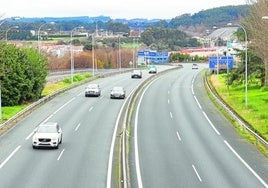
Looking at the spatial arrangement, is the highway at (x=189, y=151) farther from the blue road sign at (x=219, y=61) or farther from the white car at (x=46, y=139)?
the blue road sign at (x=219, y=61)

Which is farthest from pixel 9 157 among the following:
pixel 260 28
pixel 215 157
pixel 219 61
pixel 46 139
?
pixel 219 61

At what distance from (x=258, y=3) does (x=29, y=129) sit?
36220 millimetres

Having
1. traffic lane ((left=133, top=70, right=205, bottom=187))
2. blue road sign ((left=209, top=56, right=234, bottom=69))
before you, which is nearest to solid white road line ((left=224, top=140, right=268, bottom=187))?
traffic lane ((left=133, top=70, right=205, bottom=187))

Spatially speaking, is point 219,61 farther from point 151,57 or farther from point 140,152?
point 140,152

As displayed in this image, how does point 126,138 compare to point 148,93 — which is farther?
point 148,93

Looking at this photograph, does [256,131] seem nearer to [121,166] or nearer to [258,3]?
[121,166]

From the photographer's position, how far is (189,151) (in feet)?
114

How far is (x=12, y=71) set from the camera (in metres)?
56.4

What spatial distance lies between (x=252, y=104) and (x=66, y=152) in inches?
1099

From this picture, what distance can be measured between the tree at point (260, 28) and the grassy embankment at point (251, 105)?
142 inches

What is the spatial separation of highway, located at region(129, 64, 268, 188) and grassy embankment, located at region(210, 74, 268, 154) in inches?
71.5

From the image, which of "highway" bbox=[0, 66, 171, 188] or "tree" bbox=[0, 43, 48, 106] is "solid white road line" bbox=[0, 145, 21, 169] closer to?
"highway" bbox=[0, 66, 171, 188]

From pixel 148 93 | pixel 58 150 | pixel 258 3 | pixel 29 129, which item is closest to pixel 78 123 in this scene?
pixel 29 129

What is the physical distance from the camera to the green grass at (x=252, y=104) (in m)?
45.0
